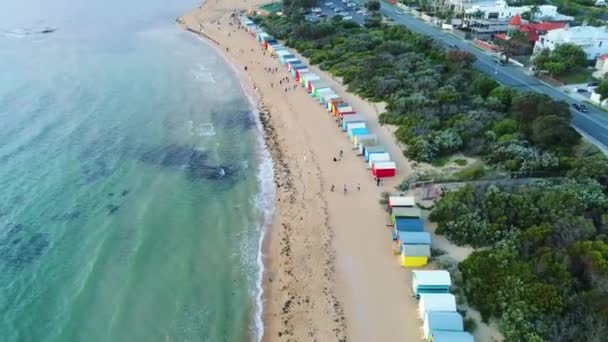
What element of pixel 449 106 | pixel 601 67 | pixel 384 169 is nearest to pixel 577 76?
pixel 601 67

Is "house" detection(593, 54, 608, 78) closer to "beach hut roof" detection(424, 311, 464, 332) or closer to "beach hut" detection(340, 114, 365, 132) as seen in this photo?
"beach hut" detection(340, 114, 365, 132)

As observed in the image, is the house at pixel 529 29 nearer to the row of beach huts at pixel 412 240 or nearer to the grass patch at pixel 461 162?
the row of beach huts at pixel 412 240

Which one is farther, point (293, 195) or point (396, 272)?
point (293, 195)

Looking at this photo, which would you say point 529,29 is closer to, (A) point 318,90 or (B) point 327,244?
(A) point 318,90

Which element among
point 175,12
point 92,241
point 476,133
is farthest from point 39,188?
point 175,12

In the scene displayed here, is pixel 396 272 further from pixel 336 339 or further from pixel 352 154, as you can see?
pixel 352 154

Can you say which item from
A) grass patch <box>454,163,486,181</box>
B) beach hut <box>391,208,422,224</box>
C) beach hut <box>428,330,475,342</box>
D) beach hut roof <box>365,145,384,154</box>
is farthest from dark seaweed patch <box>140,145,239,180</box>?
beach hut <box>428,330,475,342</box>
